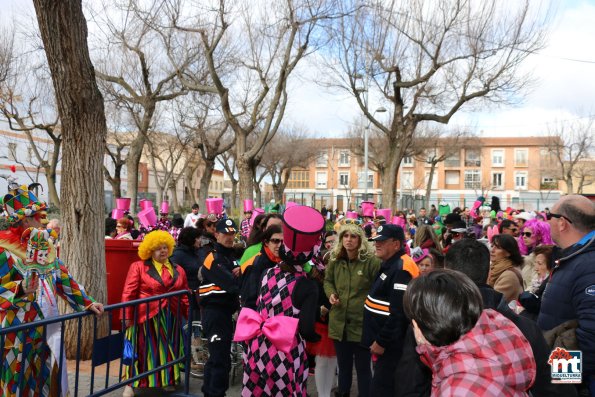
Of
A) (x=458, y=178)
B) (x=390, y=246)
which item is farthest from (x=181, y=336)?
(x=458, y=178)

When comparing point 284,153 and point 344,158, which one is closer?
point 284,153

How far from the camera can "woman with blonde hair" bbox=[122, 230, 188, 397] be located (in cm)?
524

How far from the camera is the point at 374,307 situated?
4.42 meters

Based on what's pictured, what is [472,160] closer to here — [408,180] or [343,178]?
[408,180]

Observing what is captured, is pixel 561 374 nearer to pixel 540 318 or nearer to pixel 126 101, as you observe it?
pixel 540 318

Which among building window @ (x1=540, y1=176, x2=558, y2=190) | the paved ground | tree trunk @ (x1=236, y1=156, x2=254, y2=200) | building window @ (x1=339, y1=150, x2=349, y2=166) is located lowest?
the paved ground

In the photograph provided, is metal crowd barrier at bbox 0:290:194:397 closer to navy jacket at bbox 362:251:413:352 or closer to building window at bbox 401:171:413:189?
navy jacket at bbox 362:251:413:352

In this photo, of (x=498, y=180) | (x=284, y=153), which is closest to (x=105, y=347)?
(x=284, y=153)

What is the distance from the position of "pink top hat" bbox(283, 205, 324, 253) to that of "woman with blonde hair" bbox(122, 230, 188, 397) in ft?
6.35

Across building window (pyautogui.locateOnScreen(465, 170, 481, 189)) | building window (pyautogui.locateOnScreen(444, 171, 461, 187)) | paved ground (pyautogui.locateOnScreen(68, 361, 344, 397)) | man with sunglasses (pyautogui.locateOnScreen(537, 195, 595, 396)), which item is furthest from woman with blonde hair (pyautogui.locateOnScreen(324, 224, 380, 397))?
building window (pyautogui.locateOnScreen(444, 171, 461, 187))

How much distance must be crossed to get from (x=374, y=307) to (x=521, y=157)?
70439 mm

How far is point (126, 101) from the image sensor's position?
882 inches

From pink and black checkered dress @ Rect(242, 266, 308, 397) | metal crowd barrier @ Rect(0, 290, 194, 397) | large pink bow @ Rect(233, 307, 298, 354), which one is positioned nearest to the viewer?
metal crowd barrier @ Rect(0, 290, 194, 397)

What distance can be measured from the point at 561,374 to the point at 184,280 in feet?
13.6
